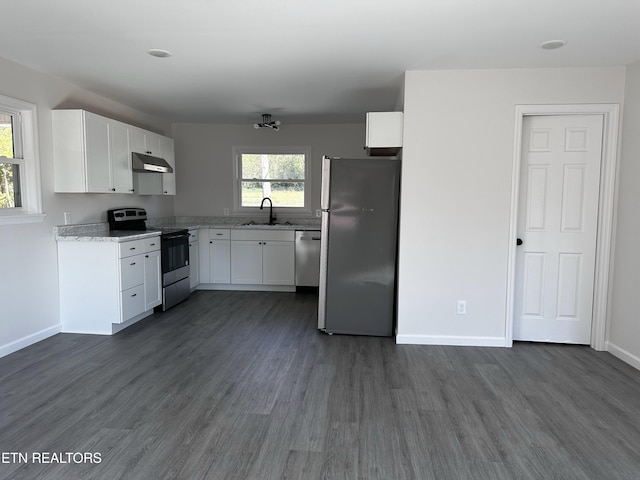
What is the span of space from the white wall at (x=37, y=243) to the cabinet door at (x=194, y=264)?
4.71 ft

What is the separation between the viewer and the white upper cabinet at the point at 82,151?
3.90m

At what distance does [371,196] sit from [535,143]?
151cm

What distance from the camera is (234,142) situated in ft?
20.8

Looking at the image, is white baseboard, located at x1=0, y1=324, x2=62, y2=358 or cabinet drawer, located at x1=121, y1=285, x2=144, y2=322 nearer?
white baseboard, located at x1=0, y1=324, x2=62, y2=358

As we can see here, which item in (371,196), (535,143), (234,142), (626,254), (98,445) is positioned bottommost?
(98,445)

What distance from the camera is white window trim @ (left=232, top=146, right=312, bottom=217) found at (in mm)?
→ 6293

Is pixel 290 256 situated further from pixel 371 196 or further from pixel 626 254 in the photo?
pixel 626 254

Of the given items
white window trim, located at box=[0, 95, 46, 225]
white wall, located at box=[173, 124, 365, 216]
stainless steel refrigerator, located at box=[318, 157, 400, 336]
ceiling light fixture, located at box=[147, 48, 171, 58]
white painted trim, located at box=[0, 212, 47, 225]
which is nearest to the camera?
ceiling light fixture, located at box=[147, 48, 171, 58]

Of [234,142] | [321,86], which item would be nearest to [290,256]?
[234,142]

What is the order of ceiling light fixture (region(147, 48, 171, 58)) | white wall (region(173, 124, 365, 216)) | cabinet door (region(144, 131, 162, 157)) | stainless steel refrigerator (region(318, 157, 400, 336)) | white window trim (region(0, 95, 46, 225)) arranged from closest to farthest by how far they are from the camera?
1. ceiling light fixture (region(147, 48, 171, 58))
2. white window trim (region(0, 95, 46, 225))
3. stainless steel refrigerator (region(318, 157, 400, 336))
4. cabinet door (region(144, 131, 162, 157))
5. white wall (region(173, 124, 365, 216))

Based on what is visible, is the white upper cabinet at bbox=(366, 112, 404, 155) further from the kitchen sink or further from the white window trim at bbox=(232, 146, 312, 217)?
the white window trim at bbox=(232, 146, 312, 217)

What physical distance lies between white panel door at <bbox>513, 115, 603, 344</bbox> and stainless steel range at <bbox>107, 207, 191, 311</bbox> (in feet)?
12.3

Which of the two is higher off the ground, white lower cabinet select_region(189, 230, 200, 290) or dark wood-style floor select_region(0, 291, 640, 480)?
white lower cabinet select_region(189, 230, 200, 290)

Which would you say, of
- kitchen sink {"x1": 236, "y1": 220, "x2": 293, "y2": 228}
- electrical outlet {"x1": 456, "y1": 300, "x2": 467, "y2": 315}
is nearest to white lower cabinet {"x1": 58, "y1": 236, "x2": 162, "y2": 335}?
kitchen sink {"x1": 236, "y1": 220, "x2": 293, "y2": 228}
